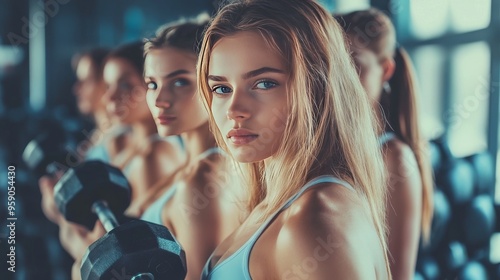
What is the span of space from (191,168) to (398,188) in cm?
41

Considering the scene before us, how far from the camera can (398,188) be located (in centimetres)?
99

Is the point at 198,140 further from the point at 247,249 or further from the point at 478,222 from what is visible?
the point at 478,222

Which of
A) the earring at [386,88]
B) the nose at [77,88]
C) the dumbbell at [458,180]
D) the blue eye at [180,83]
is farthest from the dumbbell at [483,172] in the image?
the nose at [77,88]

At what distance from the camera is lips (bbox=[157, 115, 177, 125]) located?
3.27 ft

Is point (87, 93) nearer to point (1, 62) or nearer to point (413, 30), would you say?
point (1, 62)

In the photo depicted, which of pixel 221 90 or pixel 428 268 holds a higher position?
pixel 221 90

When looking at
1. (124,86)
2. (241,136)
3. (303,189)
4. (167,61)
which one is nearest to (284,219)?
(303,189)

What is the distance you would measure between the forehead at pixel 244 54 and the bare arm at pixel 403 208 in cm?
36

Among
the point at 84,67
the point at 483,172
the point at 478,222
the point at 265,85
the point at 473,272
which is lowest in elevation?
the point at 473,272

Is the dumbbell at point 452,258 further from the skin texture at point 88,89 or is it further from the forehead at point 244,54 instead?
the skin texture at point 88,89

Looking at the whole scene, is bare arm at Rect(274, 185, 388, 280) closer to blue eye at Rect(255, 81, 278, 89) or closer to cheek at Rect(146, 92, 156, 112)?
blue eye at Rect(255, 81, 278, 89)

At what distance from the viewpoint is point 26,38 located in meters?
1.03

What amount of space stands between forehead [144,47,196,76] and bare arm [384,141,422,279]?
412 mm

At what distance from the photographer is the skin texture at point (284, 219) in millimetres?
598
